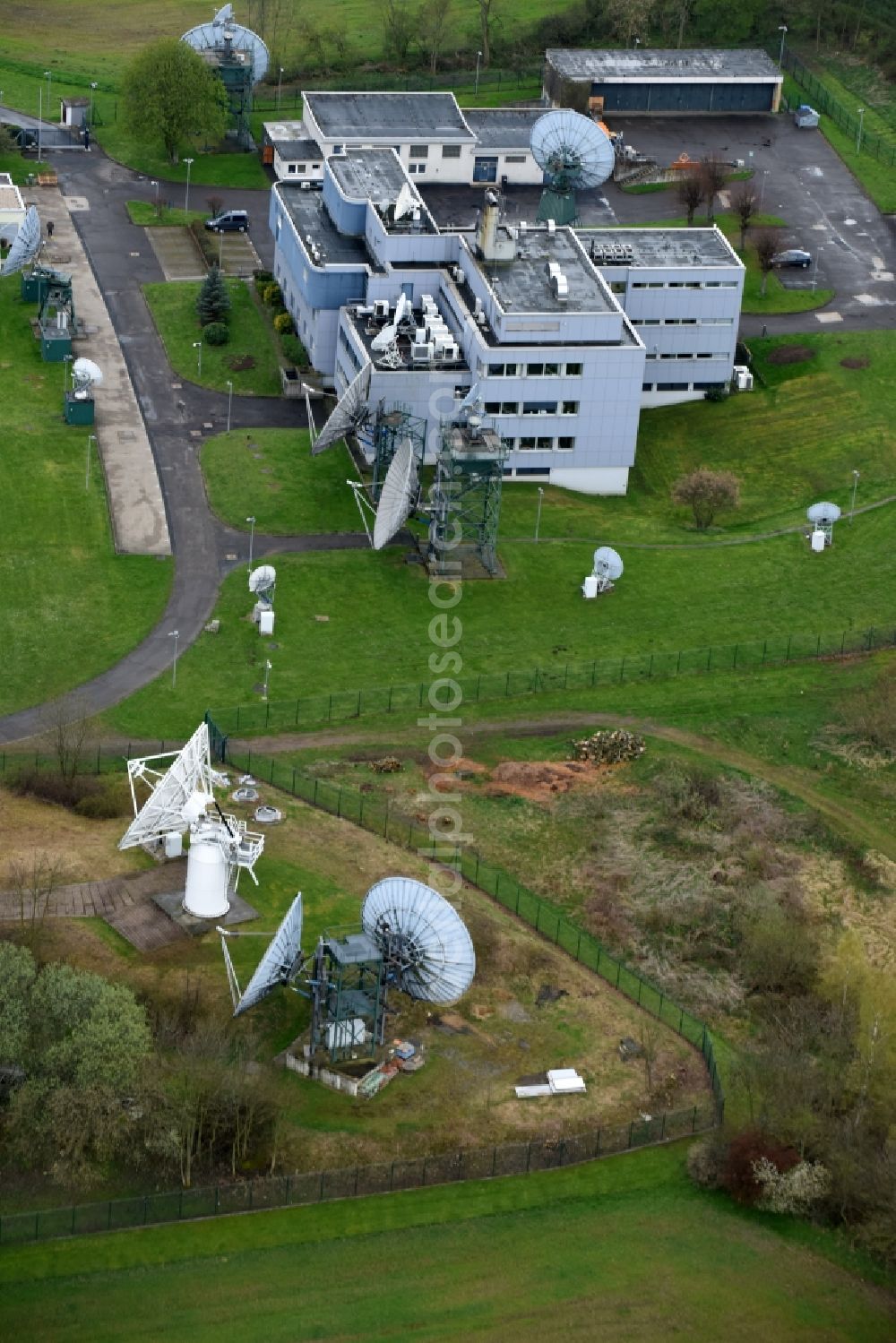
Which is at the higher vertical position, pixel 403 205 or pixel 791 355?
pixel 403 205

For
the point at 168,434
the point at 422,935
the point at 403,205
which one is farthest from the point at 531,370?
the point at 422,935

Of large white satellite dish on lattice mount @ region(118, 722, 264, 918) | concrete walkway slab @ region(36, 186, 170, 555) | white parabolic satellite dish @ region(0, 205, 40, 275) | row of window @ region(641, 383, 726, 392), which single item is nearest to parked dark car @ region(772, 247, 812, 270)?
row of window @ region(641, 383, 726, 392)

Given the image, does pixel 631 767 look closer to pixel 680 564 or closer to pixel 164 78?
pixel 680 564

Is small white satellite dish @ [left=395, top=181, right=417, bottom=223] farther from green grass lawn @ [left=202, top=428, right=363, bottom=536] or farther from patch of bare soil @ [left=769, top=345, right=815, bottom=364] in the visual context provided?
patch of bare soil @ [left=769, top=345, right=815, bottom=364]

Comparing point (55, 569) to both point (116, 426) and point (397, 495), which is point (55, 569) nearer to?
point (116, 426)

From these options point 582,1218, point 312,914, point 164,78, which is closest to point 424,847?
point 312,914

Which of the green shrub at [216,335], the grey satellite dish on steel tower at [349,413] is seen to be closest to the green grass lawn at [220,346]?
the green shrub at [216,335]
